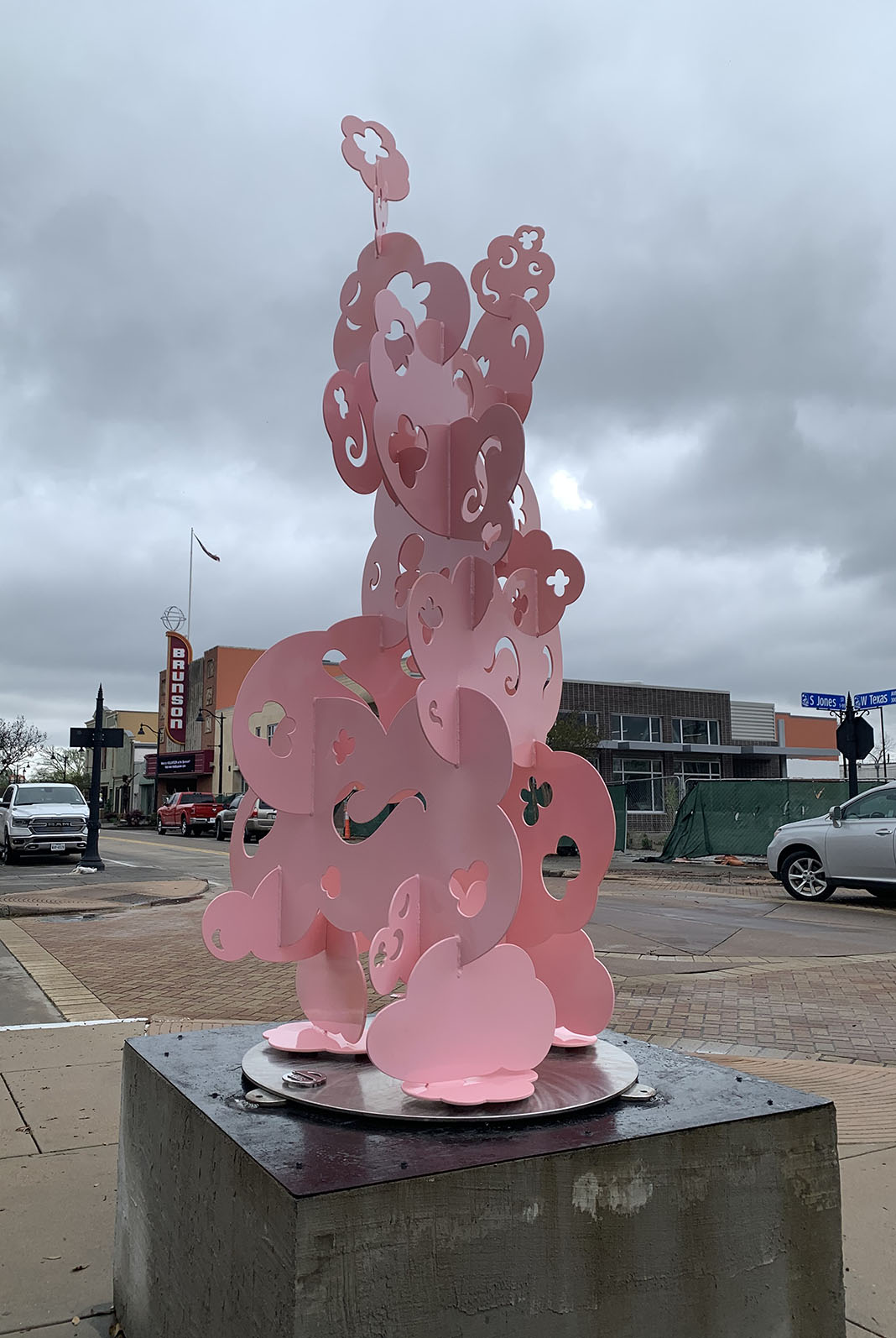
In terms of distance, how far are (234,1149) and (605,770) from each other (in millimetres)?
39783

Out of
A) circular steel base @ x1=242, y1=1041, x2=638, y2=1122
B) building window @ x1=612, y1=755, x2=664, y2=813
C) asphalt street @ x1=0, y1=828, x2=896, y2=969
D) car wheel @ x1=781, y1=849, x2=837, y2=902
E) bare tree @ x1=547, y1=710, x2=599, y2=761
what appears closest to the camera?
circular steel base @ x1=242, y1=1041, x2=638, y2=1122

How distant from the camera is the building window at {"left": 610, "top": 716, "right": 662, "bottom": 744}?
146 ft

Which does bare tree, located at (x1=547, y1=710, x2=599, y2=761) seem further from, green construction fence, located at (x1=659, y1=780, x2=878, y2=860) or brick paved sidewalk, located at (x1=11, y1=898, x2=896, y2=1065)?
brick paved sidewalk, located at (x1=11, y1=898, x2=896, y2=1065)

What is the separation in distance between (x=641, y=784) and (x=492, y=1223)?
126ft

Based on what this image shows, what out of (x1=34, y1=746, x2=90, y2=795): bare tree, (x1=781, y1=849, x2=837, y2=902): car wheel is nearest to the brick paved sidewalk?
(x1=781, y1=849, x2=837, y2=902): car wheel

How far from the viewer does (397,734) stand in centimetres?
299

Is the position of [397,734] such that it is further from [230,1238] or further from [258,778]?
[230,1238]

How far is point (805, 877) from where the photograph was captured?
15.7 metres

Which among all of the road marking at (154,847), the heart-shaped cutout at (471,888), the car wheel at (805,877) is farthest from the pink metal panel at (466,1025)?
the road marking at (154,847)

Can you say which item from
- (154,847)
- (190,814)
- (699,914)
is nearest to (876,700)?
(699,914)

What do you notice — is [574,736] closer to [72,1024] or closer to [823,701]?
[823,701]

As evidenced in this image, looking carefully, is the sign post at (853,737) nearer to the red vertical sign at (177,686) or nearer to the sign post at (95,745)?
the sign post at (95,745)

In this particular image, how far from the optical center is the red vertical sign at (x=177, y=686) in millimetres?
61688

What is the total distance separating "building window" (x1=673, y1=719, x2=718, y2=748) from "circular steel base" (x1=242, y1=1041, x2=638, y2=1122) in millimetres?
43454
